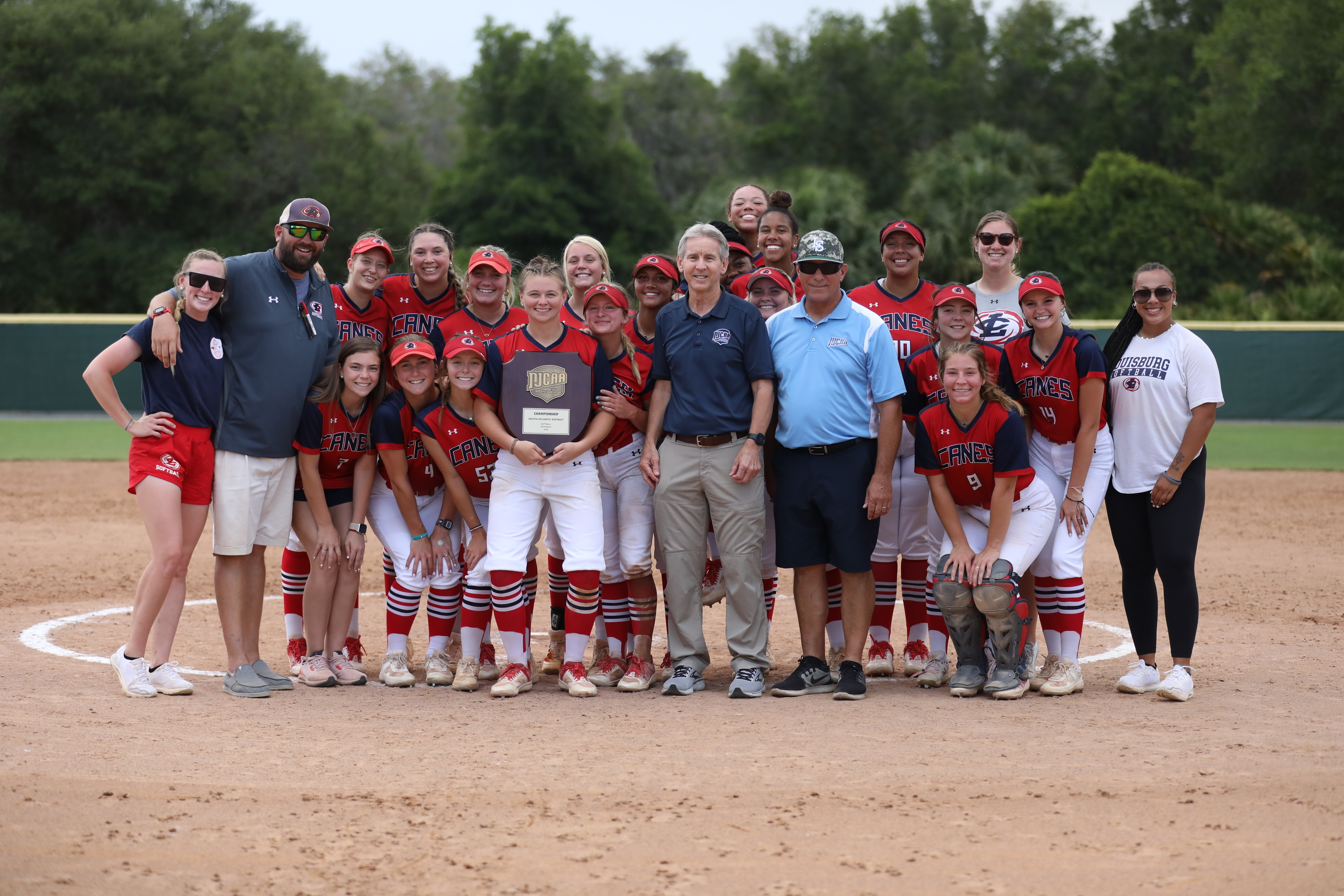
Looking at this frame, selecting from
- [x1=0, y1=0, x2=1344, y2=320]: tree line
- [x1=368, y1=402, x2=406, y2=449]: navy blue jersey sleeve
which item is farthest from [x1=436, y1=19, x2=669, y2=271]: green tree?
[x1=368, y1=402, x2=406, y2=449]: navy blue jersey sleeve

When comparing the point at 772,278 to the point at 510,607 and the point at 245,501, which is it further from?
the point at 245,501

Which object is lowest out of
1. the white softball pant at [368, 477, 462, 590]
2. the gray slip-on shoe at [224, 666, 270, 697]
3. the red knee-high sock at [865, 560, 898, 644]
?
the gray slip-on shoe at [224, 666, 270, 697]

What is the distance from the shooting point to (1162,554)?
18.3 feet

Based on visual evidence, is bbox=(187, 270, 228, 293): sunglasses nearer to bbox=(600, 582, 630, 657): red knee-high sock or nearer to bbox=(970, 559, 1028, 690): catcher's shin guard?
bbox=(600, 582, 630, 657): red knee-high sock

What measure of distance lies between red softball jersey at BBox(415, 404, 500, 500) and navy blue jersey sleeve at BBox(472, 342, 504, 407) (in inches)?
7.8

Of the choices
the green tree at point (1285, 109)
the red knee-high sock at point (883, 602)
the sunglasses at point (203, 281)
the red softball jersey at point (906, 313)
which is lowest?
the red knee-high sock at point (883, 602)

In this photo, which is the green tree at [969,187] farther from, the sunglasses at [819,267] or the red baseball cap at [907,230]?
the sunglasses at [819,267]

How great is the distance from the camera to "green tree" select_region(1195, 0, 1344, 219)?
3188cm

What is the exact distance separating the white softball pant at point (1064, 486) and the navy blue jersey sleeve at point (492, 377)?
2.42 meters

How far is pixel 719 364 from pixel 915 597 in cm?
168

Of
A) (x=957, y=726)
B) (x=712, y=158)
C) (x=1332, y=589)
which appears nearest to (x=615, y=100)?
(x=712, y=158)

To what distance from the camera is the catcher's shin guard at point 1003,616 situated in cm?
548

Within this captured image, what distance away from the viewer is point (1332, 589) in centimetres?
845

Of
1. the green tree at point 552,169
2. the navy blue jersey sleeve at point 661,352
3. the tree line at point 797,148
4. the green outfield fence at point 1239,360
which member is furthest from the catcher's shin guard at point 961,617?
the green tree at point 552,169
